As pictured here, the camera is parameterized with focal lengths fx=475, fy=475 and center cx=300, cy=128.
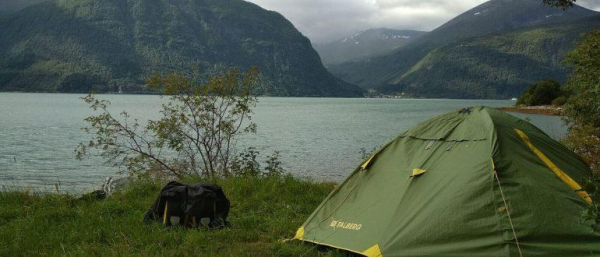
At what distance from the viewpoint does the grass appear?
18.9ft

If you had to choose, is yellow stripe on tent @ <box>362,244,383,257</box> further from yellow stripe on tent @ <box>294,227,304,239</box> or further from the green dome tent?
yellow stripe on tent @ <box>294,227,304,239</box>

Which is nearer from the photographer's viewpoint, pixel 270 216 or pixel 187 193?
pixel 187 193

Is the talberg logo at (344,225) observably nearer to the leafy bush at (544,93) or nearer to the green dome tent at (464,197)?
the green dome tent at (464,197)

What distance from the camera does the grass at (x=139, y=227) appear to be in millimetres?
5766

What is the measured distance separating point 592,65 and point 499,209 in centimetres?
1240

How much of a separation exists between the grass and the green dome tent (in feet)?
2.09

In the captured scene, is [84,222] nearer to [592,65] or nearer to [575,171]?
[575,171]

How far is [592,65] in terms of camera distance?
49.2ft

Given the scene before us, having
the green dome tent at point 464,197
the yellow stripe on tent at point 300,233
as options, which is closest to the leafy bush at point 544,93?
the green dome tent at point 464,197

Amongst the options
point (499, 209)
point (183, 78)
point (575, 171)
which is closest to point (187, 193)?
point (499, 209)

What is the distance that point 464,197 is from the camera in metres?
5.41

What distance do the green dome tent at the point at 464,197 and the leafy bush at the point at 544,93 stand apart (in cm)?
7598

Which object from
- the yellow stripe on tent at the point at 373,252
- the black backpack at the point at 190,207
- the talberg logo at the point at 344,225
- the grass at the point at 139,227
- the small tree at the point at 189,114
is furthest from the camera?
the small tree at the point at 189,114

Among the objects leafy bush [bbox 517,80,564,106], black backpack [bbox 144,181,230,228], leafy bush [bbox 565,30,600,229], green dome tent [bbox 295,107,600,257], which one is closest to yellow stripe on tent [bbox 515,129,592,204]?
green dome tent [bbox 295,107,600,257]
